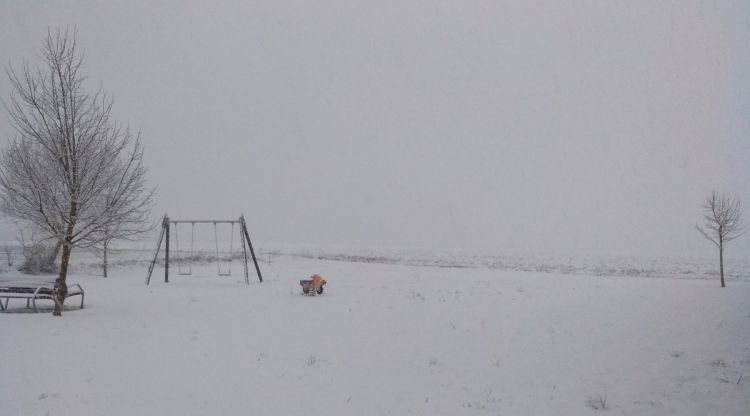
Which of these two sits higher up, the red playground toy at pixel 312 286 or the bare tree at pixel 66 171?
the bare tree at pixel 66 171

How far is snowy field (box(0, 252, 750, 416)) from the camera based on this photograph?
698 cm

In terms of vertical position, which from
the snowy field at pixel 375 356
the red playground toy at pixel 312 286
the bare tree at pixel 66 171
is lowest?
the snowy field at pixel 375 356

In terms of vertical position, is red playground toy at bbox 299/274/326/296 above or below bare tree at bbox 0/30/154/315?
below

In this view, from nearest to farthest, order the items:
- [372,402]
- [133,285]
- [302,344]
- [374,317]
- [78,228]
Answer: [372,402]
[302,344]
[78,228]
[374,317]
[133,285]

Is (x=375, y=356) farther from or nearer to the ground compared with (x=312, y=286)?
nearer to the ground

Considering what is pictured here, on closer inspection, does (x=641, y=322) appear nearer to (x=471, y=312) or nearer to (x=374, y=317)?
(x=471, y=312)

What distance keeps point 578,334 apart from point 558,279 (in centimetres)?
1343

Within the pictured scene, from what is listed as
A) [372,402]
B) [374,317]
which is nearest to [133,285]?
[374,317]

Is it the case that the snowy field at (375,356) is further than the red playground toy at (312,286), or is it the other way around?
the red playground toy at (312,286)

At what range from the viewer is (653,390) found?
25.4ft

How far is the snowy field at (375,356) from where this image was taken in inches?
275

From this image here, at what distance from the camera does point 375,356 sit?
9.49 metres

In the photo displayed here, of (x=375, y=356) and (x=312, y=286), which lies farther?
(x=312, y=286)

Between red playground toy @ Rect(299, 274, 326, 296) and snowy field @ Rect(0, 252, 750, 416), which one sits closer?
snowy field @ Rect(0, 252, 750, 416)
